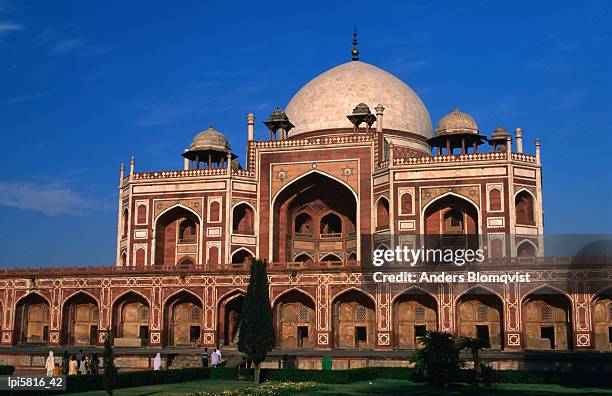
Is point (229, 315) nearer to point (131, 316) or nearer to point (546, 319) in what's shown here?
point (131, 316)

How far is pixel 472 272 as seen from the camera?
3219 cm

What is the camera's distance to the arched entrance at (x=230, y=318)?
34.7 m

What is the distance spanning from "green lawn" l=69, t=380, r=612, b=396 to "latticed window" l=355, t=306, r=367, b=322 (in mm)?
11208

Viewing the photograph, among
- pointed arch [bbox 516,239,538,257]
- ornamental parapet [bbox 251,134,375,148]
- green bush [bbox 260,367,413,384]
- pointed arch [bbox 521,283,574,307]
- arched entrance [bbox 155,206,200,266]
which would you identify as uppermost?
ornamental parapet [bbox 251,134,375,148]

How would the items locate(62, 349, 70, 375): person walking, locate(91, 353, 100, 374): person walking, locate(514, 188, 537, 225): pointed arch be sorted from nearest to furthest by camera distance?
locate(91, 353, 100, 374): person walking, locate(62, 349, 70, 375): person walking, locate(514, 188, 537, 225): pointed arch

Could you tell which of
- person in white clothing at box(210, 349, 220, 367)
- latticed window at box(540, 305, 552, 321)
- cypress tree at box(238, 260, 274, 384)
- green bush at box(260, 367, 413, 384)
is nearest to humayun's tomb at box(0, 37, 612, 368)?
latticed window at box(540, 305, 552, 321)

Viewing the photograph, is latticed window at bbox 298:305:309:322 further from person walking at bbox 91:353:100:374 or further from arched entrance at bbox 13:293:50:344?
arched entrance at bbox 13:293:50:344

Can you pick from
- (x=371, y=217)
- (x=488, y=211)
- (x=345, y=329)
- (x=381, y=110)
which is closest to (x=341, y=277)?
(x=345, y=329)

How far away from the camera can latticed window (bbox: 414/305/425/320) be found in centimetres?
3372

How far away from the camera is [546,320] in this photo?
32094mm

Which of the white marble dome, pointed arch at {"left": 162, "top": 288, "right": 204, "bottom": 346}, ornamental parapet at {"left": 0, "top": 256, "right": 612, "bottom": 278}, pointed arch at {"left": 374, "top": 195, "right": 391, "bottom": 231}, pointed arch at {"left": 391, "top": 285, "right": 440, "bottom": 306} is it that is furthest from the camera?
the white marble dome

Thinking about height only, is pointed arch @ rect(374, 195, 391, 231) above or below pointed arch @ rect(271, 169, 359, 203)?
below

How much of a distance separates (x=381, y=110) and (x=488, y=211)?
801cm

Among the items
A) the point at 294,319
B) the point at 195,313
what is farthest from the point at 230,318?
the point at 294,319
